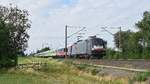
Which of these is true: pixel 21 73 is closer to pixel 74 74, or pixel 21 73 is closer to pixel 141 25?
pixel 74 74

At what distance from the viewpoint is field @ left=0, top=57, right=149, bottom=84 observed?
3469 cm

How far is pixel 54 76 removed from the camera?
154 ft

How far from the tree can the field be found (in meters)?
3.57

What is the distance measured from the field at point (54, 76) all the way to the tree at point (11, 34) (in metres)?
3.57

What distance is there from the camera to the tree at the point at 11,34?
59.8m

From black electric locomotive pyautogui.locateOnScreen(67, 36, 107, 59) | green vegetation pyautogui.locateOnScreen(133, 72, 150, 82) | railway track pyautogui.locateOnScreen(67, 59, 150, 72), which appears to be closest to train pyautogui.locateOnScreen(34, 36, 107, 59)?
black electric locomotive pyautogui.locateOnScreen(67, 36, 107, 59)

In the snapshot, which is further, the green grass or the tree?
the tree

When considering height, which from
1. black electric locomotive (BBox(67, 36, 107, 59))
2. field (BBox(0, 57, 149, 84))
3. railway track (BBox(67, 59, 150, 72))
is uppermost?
black electric locomotive (BBox(67, 36, 107, 59))

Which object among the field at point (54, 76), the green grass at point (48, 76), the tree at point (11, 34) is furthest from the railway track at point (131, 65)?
the tree at point (11, 34)

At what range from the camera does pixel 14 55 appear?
203 ft

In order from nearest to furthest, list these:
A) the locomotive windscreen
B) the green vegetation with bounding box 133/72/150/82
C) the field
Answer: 1. the green vegetation with bounding box 133/72/150/82
2. the field
3. the locomotive windscreen

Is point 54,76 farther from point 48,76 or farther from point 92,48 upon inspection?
point 92,48

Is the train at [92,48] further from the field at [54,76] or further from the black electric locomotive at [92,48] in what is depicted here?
the field at [54,76]

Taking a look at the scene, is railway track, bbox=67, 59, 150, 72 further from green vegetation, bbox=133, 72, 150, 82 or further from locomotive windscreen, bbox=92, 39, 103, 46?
locomotive windscreen, bbox=92, 39, 103, 46
